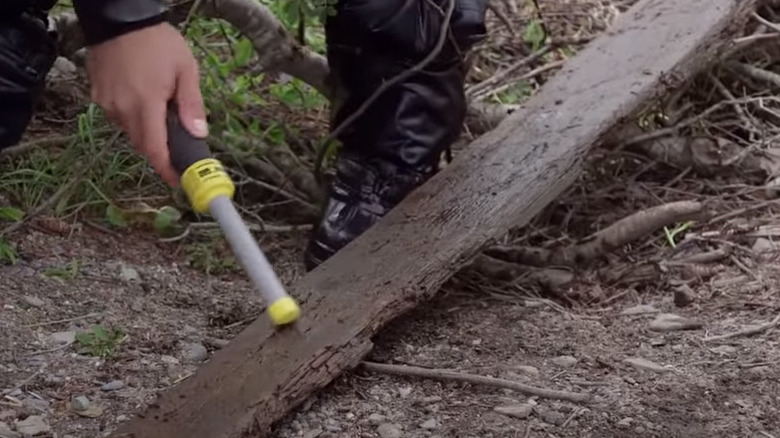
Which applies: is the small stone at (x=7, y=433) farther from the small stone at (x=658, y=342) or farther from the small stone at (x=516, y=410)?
the small stone at (x=658, y=342)

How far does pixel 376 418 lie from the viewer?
4.90 feet

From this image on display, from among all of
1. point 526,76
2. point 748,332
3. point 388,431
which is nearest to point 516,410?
point 388,431

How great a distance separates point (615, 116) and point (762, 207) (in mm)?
371

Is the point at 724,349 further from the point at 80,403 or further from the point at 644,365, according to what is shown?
the point at 80,403

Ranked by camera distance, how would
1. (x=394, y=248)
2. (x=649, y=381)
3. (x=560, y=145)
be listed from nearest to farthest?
1. (x=649, y=381)
2. (x=394, y=248)
3. (x=560, y=145)

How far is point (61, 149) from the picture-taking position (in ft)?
7.45

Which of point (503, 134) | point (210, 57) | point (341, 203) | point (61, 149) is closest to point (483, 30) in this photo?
point (503, 134)

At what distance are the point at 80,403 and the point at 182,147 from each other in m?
0.53

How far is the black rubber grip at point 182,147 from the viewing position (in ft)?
3.64

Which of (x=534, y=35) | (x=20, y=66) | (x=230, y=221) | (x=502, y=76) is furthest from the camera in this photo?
(x=534, y=35)

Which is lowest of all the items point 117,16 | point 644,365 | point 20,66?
point 644,365

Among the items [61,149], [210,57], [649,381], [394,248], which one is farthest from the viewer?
[210,57]

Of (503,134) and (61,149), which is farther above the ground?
(503,134)

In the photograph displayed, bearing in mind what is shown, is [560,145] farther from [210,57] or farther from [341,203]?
[210,57]
